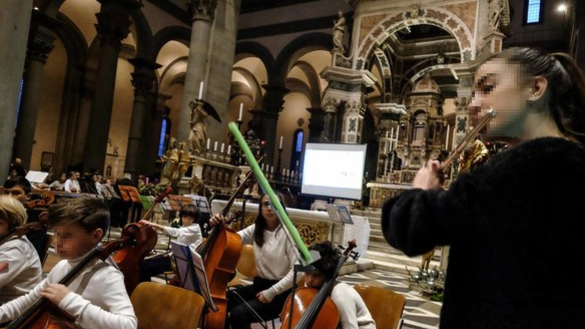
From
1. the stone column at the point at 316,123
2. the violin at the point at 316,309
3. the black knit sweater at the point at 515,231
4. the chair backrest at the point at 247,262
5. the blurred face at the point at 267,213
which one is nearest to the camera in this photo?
the black knit sweater at the point at 515,231

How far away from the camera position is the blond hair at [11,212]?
2.63 metres

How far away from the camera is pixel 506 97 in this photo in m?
1.19

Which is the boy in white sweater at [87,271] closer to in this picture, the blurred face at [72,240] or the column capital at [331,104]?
the blurred face at [72,240]

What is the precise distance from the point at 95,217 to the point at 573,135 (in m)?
1.93

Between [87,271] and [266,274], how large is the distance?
1945mm

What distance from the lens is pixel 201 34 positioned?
498 inches

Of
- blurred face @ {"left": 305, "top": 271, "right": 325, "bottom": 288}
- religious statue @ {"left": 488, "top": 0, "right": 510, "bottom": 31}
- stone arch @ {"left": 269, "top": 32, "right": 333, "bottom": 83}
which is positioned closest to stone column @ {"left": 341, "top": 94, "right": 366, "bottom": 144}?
stone arch @ {"left": 269, "top": 32, "right": 333, "bottom": 83}

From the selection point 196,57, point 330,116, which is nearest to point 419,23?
point 330,116

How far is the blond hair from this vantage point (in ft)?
8.63

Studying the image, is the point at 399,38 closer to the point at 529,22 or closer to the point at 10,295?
the point at 529,22

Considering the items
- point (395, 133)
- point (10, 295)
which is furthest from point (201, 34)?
point (10, 295)

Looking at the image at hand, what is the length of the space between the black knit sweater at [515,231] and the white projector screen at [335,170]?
232 inches

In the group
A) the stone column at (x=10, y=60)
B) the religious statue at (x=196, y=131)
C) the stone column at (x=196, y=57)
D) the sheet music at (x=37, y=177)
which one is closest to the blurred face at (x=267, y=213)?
the stone column at (x=10, y=60)

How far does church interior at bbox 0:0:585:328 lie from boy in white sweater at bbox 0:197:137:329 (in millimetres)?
5392
